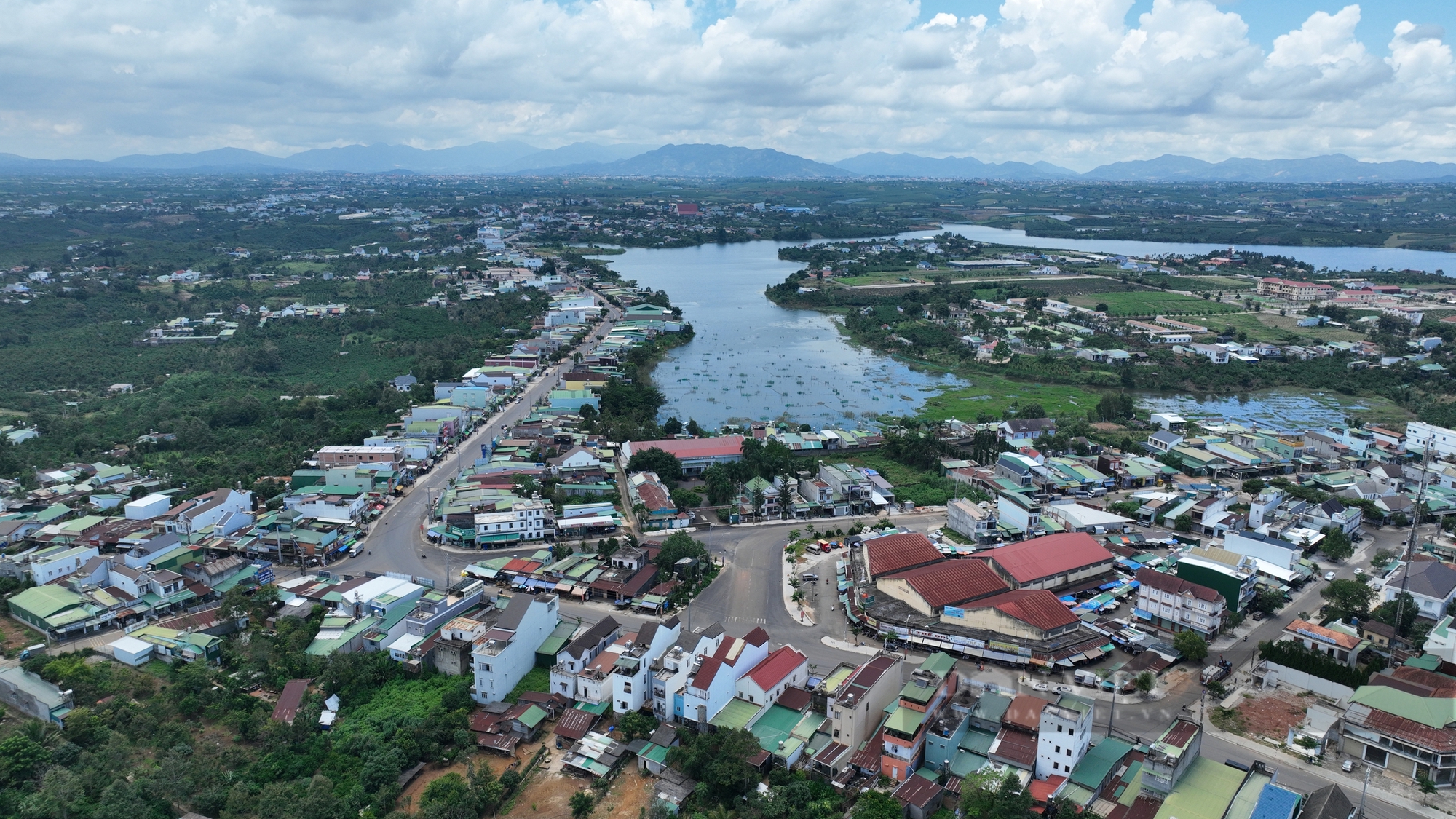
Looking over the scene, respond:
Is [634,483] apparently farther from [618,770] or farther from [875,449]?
[618,770]

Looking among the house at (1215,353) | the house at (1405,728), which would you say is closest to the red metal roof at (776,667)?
the house at (1405,728)

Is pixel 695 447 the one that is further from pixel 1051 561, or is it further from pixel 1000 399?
pixel 1000 399

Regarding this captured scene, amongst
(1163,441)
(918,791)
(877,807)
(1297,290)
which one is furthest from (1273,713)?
(1297,290)

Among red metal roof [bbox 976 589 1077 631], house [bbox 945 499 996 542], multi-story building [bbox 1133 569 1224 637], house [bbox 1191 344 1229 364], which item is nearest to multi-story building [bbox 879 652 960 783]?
red metal roof [bbox 976 589 1077 631]

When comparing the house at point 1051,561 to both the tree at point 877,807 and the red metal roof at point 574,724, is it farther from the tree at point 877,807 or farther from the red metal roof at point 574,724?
the red metal roof at point 574,724

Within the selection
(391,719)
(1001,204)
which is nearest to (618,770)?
(391,719)

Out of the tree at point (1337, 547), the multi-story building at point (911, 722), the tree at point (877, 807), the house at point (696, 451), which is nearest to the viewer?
the tree at point (877, 807)
